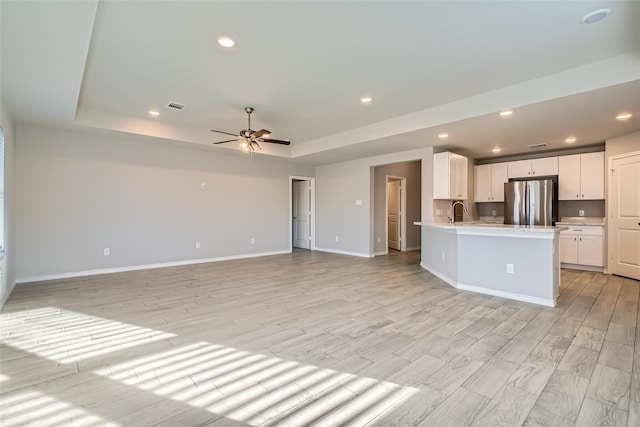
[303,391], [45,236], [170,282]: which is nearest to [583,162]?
[303,391]

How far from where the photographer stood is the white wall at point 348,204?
7148 mm

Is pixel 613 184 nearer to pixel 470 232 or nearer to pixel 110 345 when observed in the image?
pixel 470 232

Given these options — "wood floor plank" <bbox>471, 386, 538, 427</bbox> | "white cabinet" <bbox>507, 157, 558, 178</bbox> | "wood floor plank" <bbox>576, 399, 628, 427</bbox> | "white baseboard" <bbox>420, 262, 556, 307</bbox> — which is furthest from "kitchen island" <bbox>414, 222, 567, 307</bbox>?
"white cabinet" <bbox>507, 157, 558, 178</bbox>

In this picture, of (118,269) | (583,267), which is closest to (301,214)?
(118,269)

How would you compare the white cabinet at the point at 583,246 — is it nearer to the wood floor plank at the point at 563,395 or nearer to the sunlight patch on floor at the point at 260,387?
the wood floor plank at the point at 563,395

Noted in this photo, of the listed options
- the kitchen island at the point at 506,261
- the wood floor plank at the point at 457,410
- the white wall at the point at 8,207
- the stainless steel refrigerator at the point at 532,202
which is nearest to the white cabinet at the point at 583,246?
the stainless steel refrigerator at the point at 532,202

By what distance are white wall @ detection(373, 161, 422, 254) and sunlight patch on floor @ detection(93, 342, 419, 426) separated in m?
5.61

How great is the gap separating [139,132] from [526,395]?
19.4ft

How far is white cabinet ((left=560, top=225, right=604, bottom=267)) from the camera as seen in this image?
550 centimetres

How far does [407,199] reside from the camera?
8.42m

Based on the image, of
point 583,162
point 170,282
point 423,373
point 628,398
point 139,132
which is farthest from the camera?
point 583,162

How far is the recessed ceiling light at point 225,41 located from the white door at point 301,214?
5.86 metres

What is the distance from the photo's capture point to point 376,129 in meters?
5.25

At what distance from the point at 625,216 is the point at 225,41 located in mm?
6588
